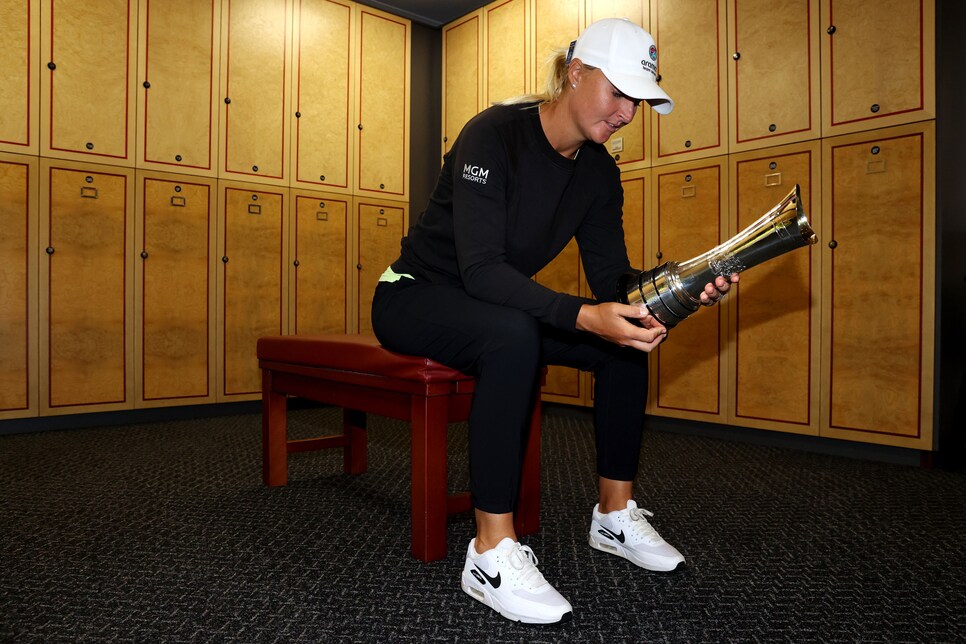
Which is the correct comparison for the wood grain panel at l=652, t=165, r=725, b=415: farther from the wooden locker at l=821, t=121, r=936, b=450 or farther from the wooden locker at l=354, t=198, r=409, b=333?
the wooden locker at l=354, t=198, r=409, b=333

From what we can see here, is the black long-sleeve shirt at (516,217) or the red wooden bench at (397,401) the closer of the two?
the black long-sleeve shirt at (516,217)

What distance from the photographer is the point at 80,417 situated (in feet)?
11.2

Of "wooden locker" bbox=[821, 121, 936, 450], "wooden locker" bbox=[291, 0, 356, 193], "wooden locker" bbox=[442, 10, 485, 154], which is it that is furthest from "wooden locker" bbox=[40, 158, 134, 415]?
"wooden locker" bbox=[821, 121, 936, 450]

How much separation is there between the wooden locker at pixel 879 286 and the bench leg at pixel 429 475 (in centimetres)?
206

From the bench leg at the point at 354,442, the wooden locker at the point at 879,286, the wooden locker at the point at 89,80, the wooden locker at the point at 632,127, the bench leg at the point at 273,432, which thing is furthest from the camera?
the wooden locker at the point at 632,127

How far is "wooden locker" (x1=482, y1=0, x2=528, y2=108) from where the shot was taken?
4.10m

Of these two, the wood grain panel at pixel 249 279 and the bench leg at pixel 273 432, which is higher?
the wood grain panel at pixel 249 279

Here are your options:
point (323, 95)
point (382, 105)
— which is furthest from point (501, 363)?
point (382, 105)

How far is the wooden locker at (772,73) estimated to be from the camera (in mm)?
2918

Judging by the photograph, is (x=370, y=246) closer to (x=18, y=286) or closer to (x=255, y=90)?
(x=255, y=90)

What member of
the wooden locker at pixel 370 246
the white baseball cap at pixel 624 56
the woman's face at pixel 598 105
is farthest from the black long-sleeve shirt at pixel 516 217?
the wooden locker at pixel 370 246

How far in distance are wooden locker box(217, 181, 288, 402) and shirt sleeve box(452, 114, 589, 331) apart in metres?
2.80

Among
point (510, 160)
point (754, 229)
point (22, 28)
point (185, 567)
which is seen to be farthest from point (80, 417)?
point (754, 229)

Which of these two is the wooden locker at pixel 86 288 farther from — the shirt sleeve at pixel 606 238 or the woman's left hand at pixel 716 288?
the woman's left hand at pixel 716 288
